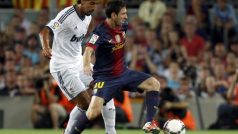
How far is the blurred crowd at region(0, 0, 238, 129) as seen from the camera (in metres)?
18.0

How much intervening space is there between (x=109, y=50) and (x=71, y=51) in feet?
2.30

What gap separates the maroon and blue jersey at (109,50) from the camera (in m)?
12.2

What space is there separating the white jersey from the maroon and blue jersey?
443 millimetres

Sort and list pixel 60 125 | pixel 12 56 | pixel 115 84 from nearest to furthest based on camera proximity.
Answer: pixel 115 84 → pixel 60 125 → pixel 12 56

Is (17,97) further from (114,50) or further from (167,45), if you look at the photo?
(114,50)

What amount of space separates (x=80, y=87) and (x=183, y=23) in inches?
317

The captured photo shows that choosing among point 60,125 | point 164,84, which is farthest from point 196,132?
point 60,125

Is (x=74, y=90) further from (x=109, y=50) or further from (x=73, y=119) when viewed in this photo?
(x=109, y=50)

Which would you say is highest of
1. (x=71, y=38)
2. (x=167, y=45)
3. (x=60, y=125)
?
(x=71, y=38)

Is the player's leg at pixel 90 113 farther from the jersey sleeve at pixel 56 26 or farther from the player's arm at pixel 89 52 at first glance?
the jersey sleeve at pixel 56 26

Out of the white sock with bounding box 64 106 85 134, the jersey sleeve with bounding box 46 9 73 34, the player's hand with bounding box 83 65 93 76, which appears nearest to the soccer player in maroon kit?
the white sock with bounding box 64 106 85 134

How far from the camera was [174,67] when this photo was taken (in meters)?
18.6

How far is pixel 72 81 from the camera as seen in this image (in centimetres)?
1261

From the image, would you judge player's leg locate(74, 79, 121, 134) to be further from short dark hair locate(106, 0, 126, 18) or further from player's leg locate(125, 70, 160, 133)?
short dark hair locate(106, 0, 126, 18)
